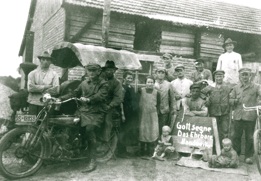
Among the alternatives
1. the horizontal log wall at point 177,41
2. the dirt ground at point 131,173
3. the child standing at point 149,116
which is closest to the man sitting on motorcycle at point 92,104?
the dirt ground at point 131,173

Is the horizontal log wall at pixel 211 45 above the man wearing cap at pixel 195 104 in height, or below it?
above

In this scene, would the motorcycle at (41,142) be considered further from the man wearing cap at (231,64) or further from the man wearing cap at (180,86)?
the man wearing cap at (231,64)

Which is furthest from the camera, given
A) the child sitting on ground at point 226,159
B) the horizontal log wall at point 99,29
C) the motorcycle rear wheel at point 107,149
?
the horizontal log wall at point 99,29

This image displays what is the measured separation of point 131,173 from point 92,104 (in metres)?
1.51

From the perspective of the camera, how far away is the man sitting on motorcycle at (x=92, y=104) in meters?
5.43

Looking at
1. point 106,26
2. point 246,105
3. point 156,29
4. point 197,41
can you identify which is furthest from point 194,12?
point 246,105

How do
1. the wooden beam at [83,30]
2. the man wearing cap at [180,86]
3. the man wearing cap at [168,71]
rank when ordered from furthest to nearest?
the wooden beam at [83,30]
the man wearing cap at [168,71]
the man wearing cap at [180,86]

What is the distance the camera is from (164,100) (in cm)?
710

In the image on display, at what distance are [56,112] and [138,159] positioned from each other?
7.15 feet

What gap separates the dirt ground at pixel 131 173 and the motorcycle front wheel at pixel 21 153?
7.7 inches

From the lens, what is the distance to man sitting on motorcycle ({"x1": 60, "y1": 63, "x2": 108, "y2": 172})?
5.43 metres

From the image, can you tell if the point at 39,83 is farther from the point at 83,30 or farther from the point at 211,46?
the point at 211,46

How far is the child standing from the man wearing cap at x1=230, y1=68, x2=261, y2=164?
178 centimetres

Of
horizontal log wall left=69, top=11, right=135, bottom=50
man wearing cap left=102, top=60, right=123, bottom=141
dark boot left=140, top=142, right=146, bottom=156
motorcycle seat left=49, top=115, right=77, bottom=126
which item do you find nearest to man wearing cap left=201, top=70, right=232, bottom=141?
dark boot left=140, top=142, right=146, bottom=156
